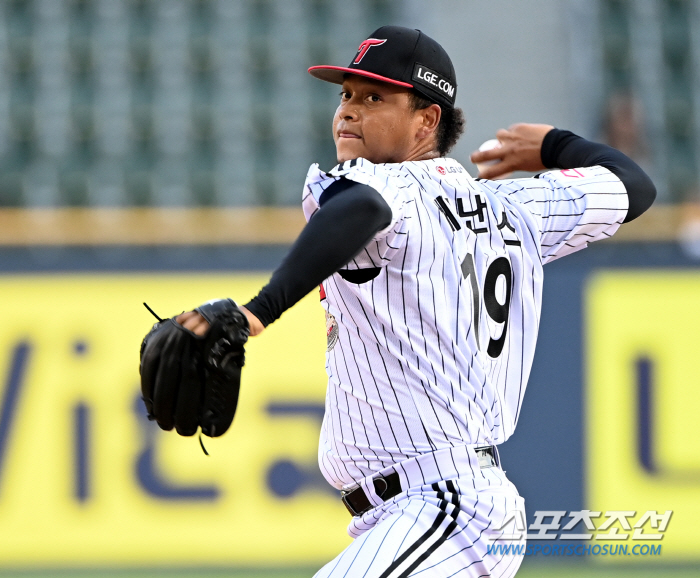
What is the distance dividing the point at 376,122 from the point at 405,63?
0.52 ft

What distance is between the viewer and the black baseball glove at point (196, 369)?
201 cm

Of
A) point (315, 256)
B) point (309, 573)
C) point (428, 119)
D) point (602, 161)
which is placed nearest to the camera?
point (315, 256)

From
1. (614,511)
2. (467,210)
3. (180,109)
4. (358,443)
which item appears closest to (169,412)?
(358,443)

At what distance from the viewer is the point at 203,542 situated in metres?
5.73

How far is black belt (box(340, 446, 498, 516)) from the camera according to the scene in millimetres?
2439

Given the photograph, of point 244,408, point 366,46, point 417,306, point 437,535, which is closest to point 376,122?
point 366,46

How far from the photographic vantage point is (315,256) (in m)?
2.02

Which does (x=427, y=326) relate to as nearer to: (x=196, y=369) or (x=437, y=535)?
(x=437, y=535)

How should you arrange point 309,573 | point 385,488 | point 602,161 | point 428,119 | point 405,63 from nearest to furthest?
point 385,488, point 405,63, point 428,119, point 602,161, point 309,573

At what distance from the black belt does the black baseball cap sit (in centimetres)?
89

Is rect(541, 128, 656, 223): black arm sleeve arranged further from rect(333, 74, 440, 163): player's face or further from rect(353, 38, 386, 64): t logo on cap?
rect(353, 38, 386, 64): t logo on cap

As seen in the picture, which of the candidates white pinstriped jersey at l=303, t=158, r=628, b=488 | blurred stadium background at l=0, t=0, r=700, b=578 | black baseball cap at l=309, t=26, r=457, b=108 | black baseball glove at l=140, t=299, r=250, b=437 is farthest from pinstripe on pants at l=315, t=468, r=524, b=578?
blurred stadium background at l=0, t=0, r=700, b=578

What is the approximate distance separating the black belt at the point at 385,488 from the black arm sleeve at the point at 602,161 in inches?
32.6

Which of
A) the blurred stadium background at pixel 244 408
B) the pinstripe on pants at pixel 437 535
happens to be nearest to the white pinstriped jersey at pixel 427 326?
the pinstripe on pants at pixel 437 535
